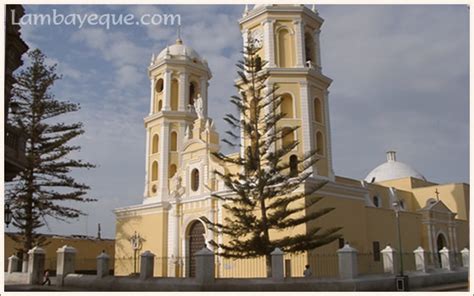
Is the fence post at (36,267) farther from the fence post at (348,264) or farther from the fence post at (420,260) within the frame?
the fence post at (420,260)

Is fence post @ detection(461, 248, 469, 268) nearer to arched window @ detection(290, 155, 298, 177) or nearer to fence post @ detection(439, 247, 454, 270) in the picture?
fence post @ detection(439, 247, 454, 270)

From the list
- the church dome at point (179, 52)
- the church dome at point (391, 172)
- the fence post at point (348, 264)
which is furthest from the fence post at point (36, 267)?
the church dome at point (391, 172)

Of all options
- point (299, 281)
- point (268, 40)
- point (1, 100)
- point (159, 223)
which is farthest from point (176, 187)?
point (1, 100)

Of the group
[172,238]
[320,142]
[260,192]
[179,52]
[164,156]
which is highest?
[179,52]

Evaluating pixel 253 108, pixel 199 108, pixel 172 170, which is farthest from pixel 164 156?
pixel 253 108

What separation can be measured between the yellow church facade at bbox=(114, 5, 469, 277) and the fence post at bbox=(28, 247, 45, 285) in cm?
420

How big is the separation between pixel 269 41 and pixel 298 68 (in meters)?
1.54

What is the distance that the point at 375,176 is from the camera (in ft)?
112

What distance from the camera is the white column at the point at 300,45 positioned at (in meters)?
21.1

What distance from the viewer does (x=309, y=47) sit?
72.6 ft

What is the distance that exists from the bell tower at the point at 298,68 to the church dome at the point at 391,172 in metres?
13.4

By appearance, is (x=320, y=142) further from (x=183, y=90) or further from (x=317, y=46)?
(x=183, y=90)
